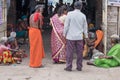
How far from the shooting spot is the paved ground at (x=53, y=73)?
927cm

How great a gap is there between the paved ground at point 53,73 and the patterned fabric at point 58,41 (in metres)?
0.24

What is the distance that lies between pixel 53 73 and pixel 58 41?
1.30m

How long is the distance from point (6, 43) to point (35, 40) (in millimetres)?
1279

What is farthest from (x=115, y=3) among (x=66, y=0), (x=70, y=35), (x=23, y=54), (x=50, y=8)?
(x=66, y=0)

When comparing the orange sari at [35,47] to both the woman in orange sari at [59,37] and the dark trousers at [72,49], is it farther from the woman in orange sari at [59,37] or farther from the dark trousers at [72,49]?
the dark trousers at [72,49]

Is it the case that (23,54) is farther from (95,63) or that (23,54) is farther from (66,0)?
(66,0)

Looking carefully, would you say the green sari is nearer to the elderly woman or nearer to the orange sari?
the elderly woman

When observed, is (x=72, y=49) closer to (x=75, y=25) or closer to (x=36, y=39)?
(x=75, y=25)

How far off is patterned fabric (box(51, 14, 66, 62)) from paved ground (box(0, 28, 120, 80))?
24 centimetres

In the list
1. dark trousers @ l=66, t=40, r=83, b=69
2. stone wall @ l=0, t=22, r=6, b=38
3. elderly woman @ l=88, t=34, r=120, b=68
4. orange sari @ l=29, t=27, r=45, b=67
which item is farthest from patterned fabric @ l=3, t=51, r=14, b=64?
elderly woman @ l=88, t=34, r=120, b=68

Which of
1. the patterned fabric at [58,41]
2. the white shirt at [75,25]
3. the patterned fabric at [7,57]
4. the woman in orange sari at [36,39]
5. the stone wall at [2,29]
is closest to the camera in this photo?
the white shirt at [75,25]

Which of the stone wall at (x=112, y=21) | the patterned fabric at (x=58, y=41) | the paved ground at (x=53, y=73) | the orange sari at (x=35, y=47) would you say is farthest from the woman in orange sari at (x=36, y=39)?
the stone wall at (x=112, y=21)

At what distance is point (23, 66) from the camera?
411 inches

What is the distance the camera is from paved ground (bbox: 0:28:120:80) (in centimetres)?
927
